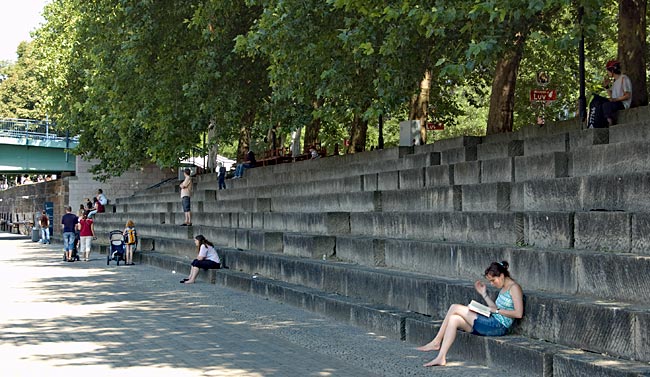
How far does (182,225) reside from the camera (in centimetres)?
3391

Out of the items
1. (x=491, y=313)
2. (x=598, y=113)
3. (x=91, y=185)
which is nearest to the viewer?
(x=491, y=313)

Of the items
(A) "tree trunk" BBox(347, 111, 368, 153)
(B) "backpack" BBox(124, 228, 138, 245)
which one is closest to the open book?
(B) "backpack" BBox(124, 228, 138, 245)

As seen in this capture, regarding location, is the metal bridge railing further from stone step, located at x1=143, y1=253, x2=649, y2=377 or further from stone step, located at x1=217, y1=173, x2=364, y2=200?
stone step, located at x1=143, y1=253, x2=649, y2=377

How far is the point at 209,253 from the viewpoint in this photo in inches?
977

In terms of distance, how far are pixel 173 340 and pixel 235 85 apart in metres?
23.1

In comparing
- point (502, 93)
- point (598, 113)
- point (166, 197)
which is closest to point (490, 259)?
point (598, 113)

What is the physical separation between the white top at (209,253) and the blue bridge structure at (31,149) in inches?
1558

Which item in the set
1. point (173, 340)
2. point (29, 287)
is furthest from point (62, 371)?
point (29, 287)

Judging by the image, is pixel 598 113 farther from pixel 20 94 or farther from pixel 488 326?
pixel 20 94

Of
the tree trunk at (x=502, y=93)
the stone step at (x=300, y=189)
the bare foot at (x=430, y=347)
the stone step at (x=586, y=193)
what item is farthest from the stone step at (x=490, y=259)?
the tree trunk at (x=502, y=93)

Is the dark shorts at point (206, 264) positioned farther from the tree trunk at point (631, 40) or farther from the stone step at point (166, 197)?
the stone step at point (166, 197)

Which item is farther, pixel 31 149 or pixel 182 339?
pixel 31 149

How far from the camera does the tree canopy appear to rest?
1995cm

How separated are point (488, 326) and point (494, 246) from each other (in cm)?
175
